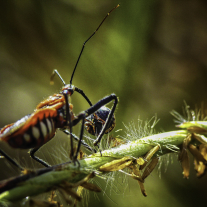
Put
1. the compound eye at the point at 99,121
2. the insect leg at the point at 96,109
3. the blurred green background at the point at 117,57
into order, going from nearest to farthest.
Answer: the insect leg at the point at 96,109 → the compound eye at the point at 99,121 → the blurred green background at the point at 117,57

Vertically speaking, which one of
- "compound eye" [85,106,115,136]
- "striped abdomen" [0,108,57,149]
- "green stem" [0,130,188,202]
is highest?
"striped abdomen" [0,108,57,149]

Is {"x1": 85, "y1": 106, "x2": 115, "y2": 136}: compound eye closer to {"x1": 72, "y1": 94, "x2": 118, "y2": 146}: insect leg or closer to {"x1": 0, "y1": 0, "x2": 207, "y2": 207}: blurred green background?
{"x1": 72, "y1": 94, "x2": 118, "y2": 146}: insect leg

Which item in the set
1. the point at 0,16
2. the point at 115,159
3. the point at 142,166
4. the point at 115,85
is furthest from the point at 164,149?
the point at 0,16

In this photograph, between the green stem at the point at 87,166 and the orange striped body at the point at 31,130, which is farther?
the orange striped body at the point at 31,130

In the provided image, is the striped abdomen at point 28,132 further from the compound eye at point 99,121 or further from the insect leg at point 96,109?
the compound eye at point 99,121

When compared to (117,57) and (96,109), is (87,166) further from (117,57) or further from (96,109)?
(117,57)

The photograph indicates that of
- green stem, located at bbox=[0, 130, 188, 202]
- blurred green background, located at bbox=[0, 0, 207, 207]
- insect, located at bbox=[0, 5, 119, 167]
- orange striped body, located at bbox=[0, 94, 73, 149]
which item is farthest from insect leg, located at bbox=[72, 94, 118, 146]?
blurred green background, located at bbox=[0, 0, 207, 207]

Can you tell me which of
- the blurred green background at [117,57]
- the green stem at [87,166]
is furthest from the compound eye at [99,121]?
the blurred green background at [117,57]

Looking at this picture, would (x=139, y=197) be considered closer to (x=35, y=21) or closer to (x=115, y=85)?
(x=115, y=85)
